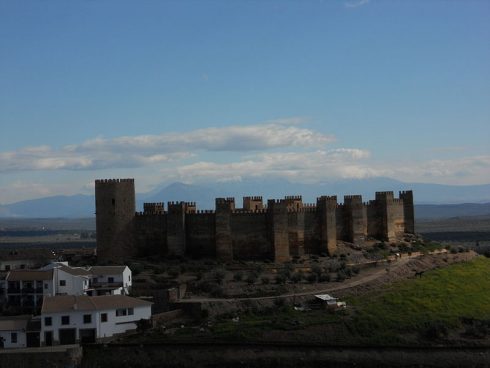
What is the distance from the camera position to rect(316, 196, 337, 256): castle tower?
51.2 m

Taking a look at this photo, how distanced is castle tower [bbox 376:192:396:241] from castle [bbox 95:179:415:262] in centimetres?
604

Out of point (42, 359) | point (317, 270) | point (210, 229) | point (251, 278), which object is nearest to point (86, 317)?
point (42, 359)

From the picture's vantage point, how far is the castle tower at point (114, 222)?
49.9 meters

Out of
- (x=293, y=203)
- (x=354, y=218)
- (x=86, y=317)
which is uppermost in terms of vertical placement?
(x=293, y=203)

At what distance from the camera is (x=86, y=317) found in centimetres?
3731

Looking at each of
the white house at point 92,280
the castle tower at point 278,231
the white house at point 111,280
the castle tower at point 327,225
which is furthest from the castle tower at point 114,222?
the castle tower at point 327,225

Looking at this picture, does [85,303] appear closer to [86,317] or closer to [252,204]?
[86,317]

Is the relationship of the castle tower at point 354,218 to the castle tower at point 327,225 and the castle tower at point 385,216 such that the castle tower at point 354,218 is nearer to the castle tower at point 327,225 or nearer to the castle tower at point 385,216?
the castle tower at point 327,225

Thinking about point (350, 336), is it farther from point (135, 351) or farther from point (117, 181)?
point (117, 181)

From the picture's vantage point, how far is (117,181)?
5053 centimetres

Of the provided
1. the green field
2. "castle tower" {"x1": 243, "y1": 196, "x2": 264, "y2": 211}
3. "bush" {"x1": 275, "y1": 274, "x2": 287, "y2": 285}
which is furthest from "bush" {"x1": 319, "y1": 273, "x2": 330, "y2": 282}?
"castle tower" {"x1": 243, "y1": 196, "x2": 264, "y2": 211}

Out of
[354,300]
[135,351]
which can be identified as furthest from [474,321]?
[135,351]

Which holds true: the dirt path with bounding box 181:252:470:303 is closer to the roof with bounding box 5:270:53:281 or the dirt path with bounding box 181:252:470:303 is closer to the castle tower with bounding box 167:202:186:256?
the roof with bounding box 5:270:53:281

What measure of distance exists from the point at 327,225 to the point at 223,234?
Result: 23.0 ft
